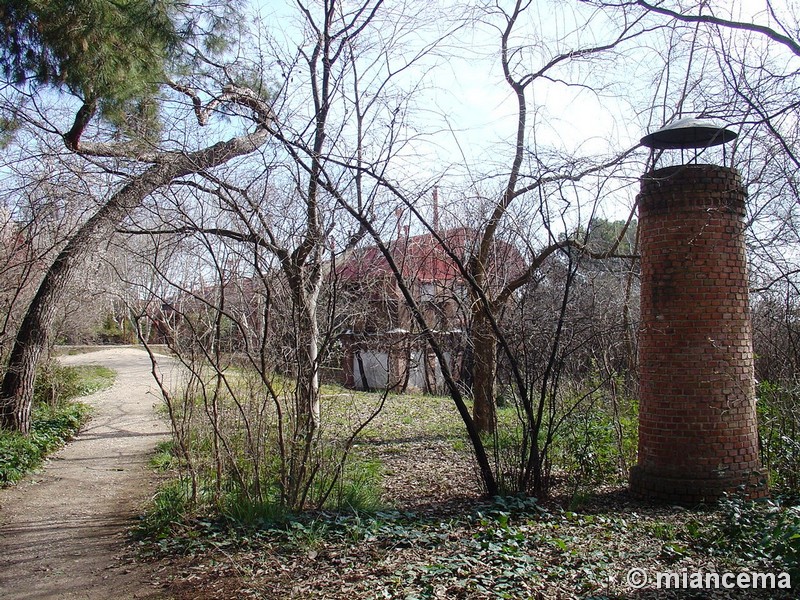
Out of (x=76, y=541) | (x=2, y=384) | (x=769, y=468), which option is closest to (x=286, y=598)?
(x=76, y=541)

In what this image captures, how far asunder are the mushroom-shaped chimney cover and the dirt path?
19.1ft

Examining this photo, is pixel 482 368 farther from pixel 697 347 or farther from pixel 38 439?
pixel 38 439

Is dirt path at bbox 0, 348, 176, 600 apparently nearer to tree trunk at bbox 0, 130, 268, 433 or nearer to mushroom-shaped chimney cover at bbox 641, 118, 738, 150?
tree trunk at bbox 0, 130, 268, 433

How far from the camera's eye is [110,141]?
7770 millimetres

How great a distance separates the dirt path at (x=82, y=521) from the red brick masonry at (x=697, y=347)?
4.68m

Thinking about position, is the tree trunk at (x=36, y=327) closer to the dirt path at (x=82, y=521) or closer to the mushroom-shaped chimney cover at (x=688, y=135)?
the dirt path at (x=82, y=521)

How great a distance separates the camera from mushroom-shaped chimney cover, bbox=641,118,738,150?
5816mm

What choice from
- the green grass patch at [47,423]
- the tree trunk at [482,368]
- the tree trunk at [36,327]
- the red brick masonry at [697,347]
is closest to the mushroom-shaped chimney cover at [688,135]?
the red brick masonry at [697,347]

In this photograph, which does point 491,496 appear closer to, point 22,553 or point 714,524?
point 714,524

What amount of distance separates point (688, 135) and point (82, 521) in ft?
22.7

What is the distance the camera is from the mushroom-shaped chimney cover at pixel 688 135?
582cm

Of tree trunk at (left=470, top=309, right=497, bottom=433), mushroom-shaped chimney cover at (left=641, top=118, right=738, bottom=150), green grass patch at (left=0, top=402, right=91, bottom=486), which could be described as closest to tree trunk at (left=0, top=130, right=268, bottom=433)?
green grass patch at (left=0, top=402, right=91, bottom=486)

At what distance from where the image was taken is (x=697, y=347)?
593 centimetres

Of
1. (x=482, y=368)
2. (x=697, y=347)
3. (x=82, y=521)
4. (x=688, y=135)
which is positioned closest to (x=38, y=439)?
(x=82, y=521)
